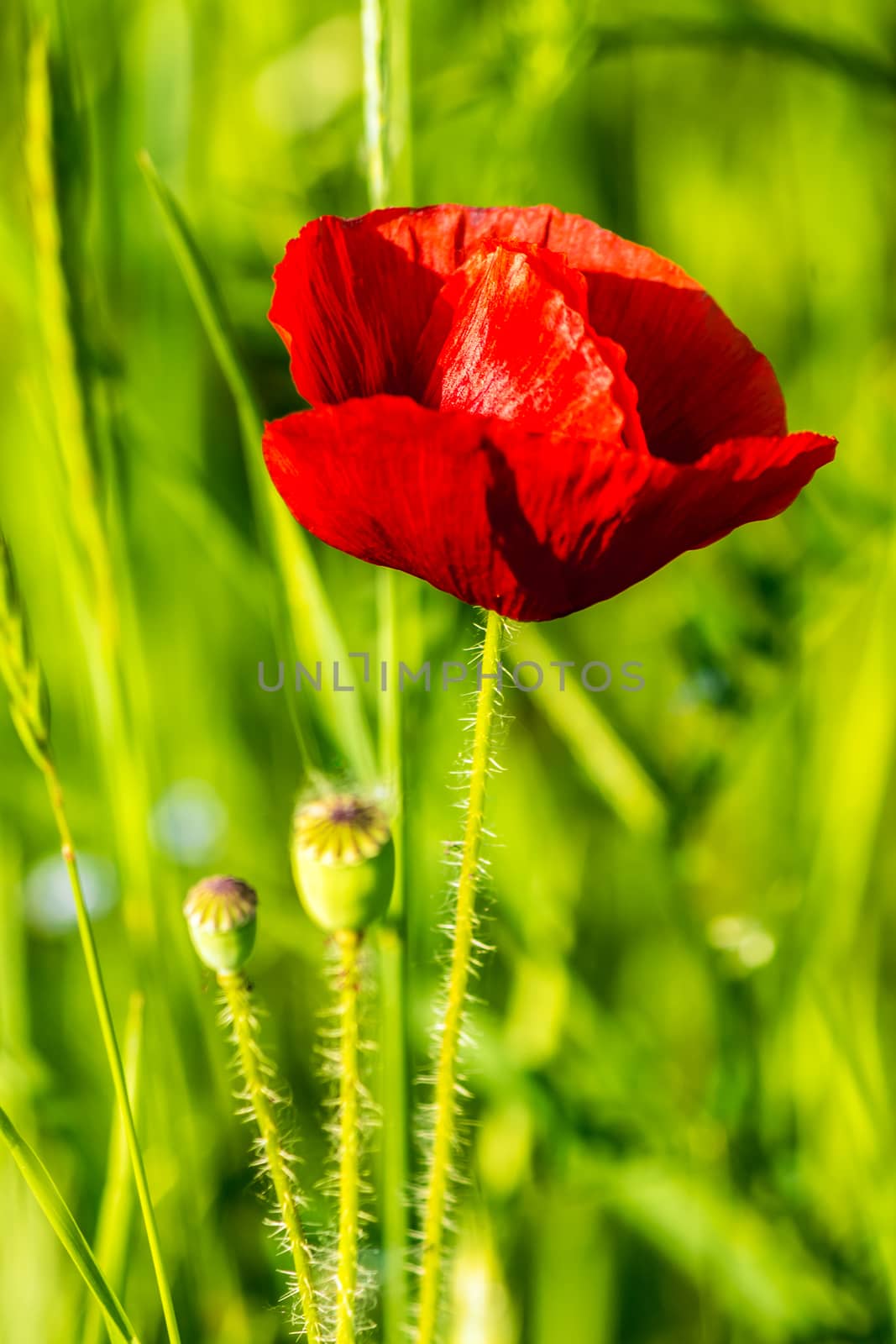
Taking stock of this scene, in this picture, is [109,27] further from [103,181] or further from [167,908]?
[167,908]

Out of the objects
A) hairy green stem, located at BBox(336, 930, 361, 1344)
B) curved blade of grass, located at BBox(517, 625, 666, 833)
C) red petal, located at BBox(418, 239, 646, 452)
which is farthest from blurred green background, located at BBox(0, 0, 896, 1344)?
red petal, located at BBox(418, 239, 646, 452)


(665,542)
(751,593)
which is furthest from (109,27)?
(665,542)

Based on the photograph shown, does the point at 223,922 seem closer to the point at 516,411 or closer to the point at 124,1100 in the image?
the point at 124,1100

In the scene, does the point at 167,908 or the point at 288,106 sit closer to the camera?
the point at 167,908

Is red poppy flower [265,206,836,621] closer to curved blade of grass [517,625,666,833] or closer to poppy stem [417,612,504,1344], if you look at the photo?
poppy stem [417,612,504,1344]

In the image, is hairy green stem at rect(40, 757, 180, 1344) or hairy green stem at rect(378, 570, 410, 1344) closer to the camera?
hairy green stem at rect(40, 757, 180, 1344)

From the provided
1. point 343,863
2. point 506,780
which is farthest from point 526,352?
point 506,780
